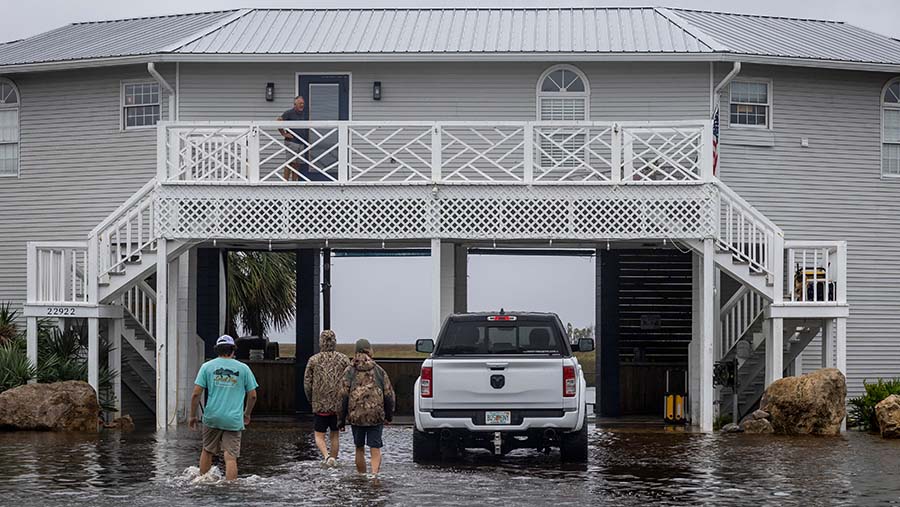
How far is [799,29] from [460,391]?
49.1 feet

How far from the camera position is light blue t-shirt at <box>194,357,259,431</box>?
1550 centimetres

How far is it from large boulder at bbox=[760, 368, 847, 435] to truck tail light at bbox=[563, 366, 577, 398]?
627 cm

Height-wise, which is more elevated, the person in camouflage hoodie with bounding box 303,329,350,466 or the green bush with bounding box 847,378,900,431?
the person in camouflage hoodie with bounding box 303,329,350,466

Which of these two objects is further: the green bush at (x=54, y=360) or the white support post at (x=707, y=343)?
the green bush at (x=54, y=360)

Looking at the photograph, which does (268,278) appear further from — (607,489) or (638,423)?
(607,489)

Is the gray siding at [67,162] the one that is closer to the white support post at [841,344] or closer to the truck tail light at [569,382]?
the truck tail light at [569,382]

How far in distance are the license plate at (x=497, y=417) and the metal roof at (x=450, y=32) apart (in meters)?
9.45

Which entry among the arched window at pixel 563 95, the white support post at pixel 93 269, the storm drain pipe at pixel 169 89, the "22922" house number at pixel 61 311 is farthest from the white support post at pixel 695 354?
the "22922" house number at pixel 61 311

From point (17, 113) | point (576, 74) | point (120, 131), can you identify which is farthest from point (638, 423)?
point (17, 113)

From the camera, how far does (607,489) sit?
15586 millimetres

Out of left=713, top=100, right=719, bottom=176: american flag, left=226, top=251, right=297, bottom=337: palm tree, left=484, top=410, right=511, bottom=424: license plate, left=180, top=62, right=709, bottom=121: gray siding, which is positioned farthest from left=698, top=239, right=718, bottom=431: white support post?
left=226, top=251, right=297, bottom=337: palm tree

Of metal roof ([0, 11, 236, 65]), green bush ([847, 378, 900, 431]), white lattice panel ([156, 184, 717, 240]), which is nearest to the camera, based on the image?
white lattice panel ([156, 184, 717, 240])

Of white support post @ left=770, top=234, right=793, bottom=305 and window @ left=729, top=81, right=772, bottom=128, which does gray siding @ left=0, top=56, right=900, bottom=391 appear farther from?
white support post @ left=770, top=234, right=793, bottom=305

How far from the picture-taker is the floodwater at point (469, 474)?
14852 mm
